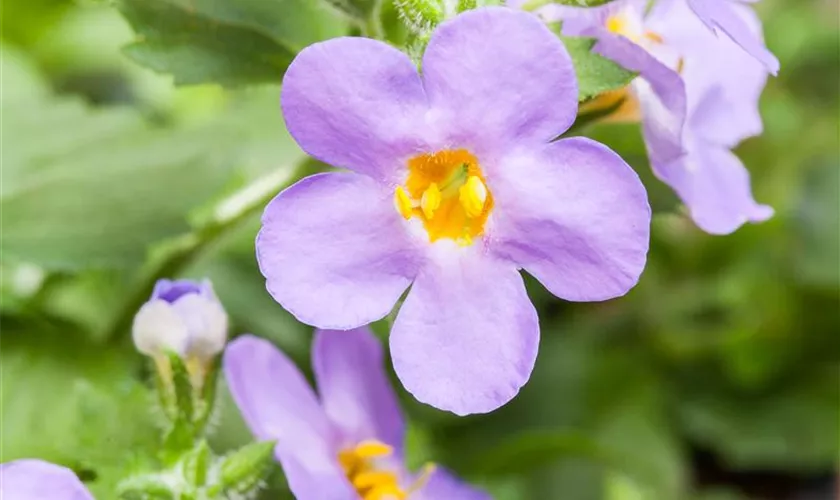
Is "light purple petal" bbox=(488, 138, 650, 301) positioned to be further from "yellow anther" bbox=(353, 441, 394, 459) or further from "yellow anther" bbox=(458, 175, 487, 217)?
"yellow anther" bbox=(353, 441, 394, 459)

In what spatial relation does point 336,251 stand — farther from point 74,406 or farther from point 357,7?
point 74,406

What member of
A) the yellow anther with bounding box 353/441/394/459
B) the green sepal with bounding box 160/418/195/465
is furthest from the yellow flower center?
the green sepal with bounding box 160/418/195/465

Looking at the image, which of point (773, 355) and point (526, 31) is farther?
point (773, 355)

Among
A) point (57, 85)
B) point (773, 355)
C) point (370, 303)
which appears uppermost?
point (370, 303)

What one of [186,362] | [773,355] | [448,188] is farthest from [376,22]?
[773,355]

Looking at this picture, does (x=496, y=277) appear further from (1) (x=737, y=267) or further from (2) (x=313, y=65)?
(1) (x=737, y=267)

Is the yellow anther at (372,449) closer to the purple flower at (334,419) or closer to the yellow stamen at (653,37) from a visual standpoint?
the purple flower at (334,419)
